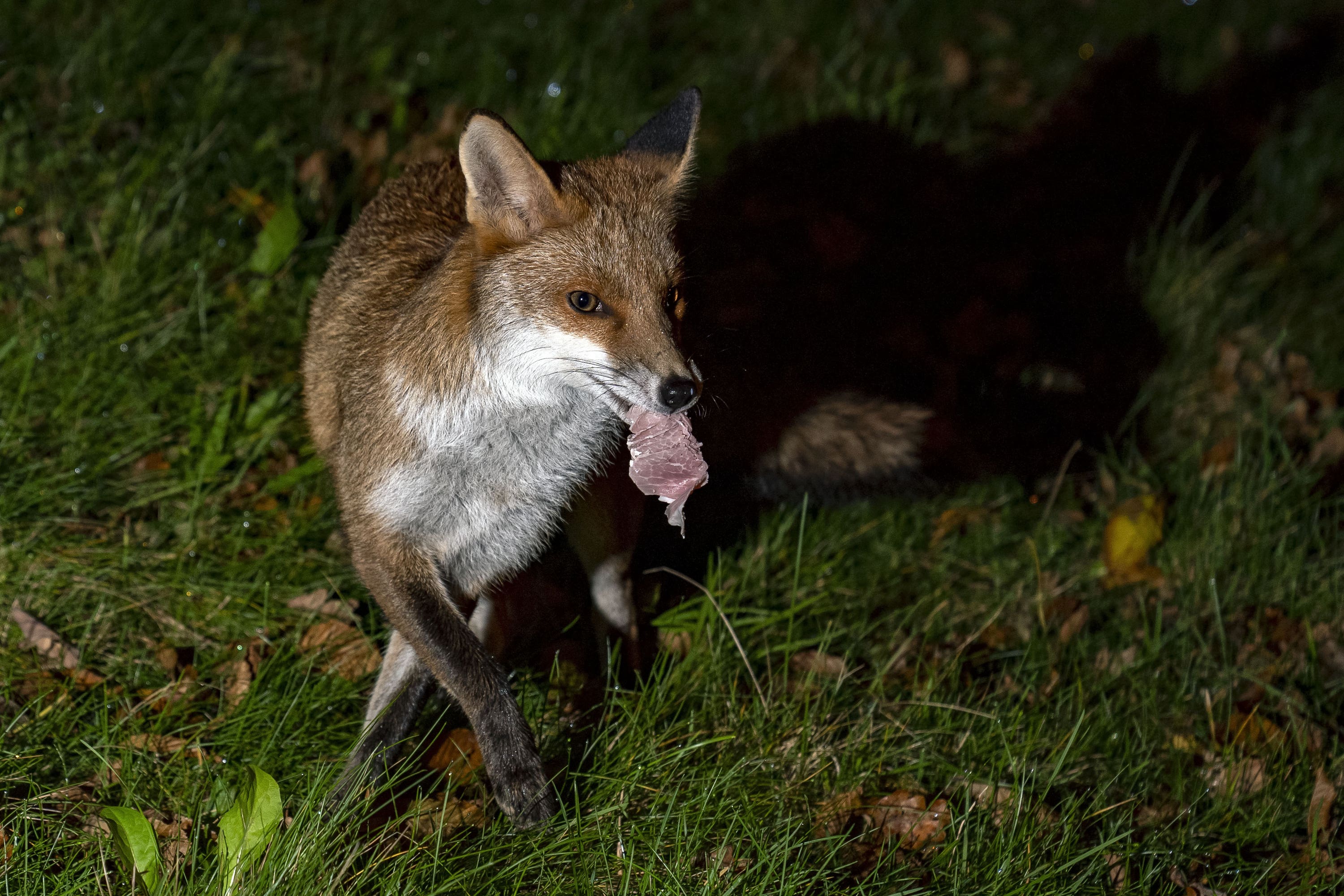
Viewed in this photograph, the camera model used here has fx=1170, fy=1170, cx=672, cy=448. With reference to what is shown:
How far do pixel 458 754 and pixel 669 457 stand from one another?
1.27m

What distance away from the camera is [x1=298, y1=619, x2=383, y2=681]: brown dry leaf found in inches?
155

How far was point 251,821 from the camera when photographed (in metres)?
2.97

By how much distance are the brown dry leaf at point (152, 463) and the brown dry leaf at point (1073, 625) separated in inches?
141

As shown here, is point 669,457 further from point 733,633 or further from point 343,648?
point 343,648

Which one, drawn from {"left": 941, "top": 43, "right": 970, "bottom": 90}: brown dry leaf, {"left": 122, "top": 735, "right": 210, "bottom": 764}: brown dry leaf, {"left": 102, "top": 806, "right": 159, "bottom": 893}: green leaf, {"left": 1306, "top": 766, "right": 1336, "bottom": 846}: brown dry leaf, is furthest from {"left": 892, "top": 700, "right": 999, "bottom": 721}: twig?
{"left": 941, "top": 43, "right": 970, "bottom": 90}: brown dry leaf

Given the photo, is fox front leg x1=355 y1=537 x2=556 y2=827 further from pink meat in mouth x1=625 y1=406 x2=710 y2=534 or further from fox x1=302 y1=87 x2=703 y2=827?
pink meat in mouth x1=625 y1=406 x2=710 y2=534

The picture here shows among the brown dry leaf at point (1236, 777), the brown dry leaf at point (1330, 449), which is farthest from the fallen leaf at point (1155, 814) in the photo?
the brown dry leaf at point (1330, 449)

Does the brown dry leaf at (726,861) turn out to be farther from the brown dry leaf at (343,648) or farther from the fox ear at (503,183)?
the fox ear at (503,183)

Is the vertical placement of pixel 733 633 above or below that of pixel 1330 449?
below

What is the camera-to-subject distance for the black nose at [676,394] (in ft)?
10.1

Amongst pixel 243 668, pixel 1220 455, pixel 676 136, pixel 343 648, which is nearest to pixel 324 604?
pixel 343 648

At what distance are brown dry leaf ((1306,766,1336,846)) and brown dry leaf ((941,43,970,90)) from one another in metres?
4.79

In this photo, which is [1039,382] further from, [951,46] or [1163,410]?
[951,46]

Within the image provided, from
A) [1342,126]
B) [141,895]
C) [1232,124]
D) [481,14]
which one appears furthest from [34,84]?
[1342,126]
